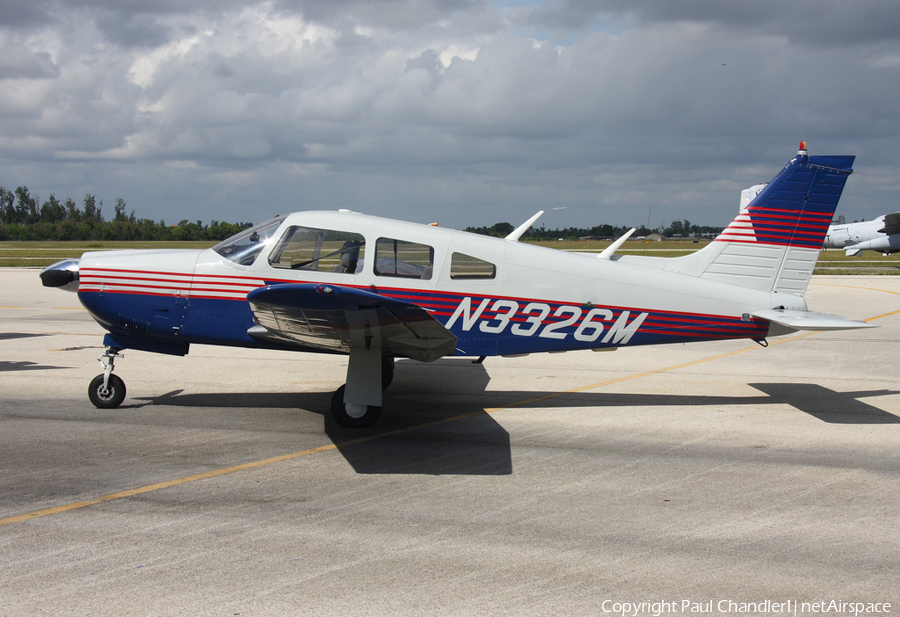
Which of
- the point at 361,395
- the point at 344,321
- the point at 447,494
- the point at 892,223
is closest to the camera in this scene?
the point at 447,494

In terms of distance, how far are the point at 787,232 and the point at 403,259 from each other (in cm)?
466

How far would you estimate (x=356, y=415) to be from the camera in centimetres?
708

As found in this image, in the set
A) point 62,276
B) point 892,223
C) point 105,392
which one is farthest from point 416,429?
point 892,223

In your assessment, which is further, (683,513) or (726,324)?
(726,324)

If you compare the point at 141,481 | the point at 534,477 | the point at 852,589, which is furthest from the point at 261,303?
the point at 852,589

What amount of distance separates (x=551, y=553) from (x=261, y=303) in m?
3.11

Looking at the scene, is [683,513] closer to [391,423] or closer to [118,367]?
[391,423]

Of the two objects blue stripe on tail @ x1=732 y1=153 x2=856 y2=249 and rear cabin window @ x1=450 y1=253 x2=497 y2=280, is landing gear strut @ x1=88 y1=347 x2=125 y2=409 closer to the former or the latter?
rear cabin window @ x1=450 y1=253 x2=497 y2=280

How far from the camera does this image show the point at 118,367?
10305 mm

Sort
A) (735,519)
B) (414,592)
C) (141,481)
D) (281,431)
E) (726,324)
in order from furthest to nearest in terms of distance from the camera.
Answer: (726,324), (281,431), (141,481), (735,519), (414,592)

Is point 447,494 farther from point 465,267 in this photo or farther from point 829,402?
point 829,402

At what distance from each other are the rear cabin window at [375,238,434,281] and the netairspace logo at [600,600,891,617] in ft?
14.2

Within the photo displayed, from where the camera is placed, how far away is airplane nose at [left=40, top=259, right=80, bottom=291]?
7277 millimetres

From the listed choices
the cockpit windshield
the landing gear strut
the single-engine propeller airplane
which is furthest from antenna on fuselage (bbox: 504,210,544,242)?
the landing gear strut
